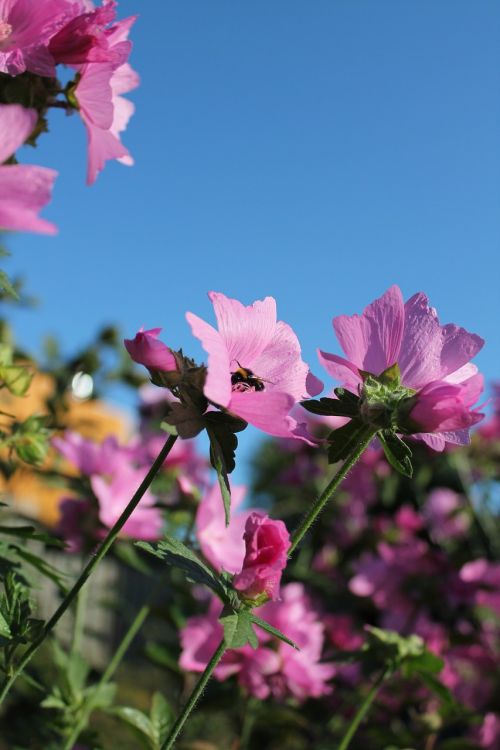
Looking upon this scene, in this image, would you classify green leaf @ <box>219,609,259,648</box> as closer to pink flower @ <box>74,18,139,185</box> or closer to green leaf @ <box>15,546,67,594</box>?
green leaf @ <box>15,546,67,594</box>

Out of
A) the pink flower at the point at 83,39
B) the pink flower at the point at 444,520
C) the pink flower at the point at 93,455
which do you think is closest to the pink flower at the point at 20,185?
the pink flower at the point at 83,39

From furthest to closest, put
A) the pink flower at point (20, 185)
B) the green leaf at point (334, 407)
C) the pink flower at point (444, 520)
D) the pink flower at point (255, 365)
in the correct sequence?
the pink flower at point (444, 520), the green leaf at point (334, 407), the pink flower at point (255, 365), the pink flower at point (20, 185)

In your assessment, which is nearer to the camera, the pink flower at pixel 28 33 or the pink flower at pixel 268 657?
the pink flower at pixel 28 33

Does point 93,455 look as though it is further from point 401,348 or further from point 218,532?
point 401,348

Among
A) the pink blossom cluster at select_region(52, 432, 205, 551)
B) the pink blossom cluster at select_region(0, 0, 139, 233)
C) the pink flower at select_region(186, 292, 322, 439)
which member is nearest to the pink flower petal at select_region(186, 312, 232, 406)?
the pink flower at select_region(186, 292, 322, 439)

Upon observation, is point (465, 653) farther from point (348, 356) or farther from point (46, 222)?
point (46, 222)

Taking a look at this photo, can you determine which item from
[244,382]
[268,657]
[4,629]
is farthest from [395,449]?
[268,657]

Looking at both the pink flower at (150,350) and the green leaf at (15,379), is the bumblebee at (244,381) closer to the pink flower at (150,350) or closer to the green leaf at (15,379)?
the pink flower at (150,350)

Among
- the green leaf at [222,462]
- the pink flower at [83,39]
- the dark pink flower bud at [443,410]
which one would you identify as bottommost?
the green leaf at [222,462]
